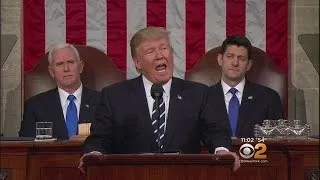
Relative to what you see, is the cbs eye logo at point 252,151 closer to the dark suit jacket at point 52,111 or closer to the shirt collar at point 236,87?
the shirt collar at point 236,87

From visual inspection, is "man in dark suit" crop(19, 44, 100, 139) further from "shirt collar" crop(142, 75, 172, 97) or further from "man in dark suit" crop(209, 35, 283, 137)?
"shirt collar" crop(142, 75, 172, 97)

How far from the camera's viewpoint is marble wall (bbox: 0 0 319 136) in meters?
6.84

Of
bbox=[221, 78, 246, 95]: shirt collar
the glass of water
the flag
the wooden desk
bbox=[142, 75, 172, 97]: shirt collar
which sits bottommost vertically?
the wooden desk

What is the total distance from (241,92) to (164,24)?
1.14 meters

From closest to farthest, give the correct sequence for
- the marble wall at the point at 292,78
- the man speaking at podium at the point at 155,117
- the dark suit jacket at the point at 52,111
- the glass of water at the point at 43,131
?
the man speaking at podium at the point at 155,117, the glass of water at the point at 43,131, the dark suit jacket at the point at 52,111, the marble wall at the point at 292,78

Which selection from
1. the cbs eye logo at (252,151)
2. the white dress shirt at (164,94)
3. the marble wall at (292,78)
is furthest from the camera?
the marble wall at (292,78)

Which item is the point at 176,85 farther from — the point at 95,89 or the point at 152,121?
the point at 95,89

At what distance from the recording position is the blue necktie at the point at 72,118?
18.6ft

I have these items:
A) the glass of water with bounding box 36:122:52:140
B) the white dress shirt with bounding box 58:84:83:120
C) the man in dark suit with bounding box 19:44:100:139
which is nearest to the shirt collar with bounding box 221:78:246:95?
the man in dark suit with bounding box 19:44:100:139

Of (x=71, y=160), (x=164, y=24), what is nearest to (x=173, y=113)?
(x=71, y=160)

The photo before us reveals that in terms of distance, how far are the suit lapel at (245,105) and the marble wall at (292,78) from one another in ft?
3.49

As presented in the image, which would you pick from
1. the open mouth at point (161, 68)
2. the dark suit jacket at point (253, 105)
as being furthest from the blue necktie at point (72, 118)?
the open mouth at point (161, 68)

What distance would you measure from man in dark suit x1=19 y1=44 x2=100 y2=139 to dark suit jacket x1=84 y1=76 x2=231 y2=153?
1385 millimetres

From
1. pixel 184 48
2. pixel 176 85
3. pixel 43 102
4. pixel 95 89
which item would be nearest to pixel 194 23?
pixel 184 48
